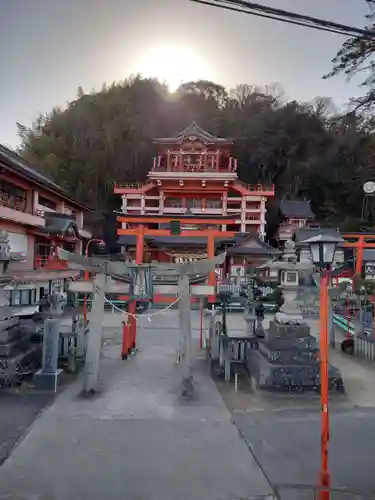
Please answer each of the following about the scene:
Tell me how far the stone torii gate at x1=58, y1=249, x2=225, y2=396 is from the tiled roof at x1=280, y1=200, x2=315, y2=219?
30595 mm

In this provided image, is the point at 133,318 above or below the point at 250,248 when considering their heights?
below

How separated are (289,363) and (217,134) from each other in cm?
4704

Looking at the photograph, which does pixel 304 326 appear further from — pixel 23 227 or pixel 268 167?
pixel 268 167

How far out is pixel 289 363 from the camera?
→ 8.79m

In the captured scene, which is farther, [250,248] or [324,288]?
[250,248]

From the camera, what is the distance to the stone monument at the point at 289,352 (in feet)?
28.1

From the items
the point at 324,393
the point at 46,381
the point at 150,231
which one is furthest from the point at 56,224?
the point at 324,393

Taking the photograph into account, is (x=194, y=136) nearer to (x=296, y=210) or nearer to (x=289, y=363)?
(x=296, y=210)

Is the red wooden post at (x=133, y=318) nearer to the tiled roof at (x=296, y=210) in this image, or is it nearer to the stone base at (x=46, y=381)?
the stone base at (x=46, y=381)

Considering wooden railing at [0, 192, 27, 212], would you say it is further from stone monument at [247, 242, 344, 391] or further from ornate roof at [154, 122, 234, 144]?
stone monument at [247, 242, 344, 391]

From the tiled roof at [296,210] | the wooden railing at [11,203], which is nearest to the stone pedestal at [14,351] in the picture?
the wooden railing at [11,203]

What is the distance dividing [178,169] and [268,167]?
14790 mm

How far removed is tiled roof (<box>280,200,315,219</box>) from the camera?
38.4 m

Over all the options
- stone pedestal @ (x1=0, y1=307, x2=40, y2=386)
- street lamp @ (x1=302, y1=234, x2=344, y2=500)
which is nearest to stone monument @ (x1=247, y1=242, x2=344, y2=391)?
street lamp @ (x1=302, y1=234, x2=344, y2=500)
